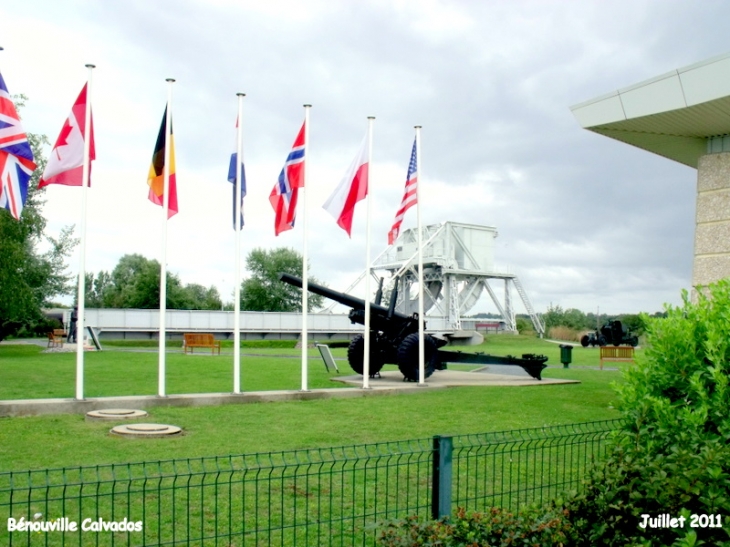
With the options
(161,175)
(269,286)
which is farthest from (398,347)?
(269,286)

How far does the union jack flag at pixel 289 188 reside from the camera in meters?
14.2

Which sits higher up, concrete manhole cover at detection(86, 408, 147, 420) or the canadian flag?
the canadian flag

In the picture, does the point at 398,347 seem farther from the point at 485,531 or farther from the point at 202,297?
the point at 202,297

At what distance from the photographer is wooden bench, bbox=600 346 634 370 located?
26.0m

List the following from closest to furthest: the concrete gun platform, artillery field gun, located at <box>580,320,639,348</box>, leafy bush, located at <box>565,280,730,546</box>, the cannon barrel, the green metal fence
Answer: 1. leafy bush, located at <box>565,280,730,546</box>
2. the green metal fence
3. the concrete gun platform
4. the cannon barrel
5. artillery field gun, located at <box>580,320,639,348</box>

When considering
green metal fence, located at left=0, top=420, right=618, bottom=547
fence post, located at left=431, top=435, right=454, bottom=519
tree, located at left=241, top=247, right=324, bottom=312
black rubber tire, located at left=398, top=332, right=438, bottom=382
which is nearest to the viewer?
green metal fence, located at left=0, top=420, right=618, bottom=547

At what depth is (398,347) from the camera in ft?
58.2

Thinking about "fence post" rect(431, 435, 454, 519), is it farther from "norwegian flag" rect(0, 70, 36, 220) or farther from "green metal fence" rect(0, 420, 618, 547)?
"norwegian flag" rect(0, 70, 36, 220)

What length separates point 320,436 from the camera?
10102mm

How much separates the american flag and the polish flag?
1042mm

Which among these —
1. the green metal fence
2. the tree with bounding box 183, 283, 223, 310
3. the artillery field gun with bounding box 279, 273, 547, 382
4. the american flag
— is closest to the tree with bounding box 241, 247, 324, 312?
the tree with bounding box 183, 283, 223, 310

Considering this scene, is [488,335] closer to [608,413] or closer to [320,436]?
[608,413]

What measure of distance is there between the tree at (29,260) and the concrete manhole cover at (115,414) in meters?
21.2

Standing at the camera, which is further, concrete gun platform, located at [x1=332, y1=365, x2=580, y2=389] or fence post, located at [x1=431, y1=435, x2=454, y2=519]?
concrete gun platform, located at [x1=332, y1=365, x2=580, y2=389]
